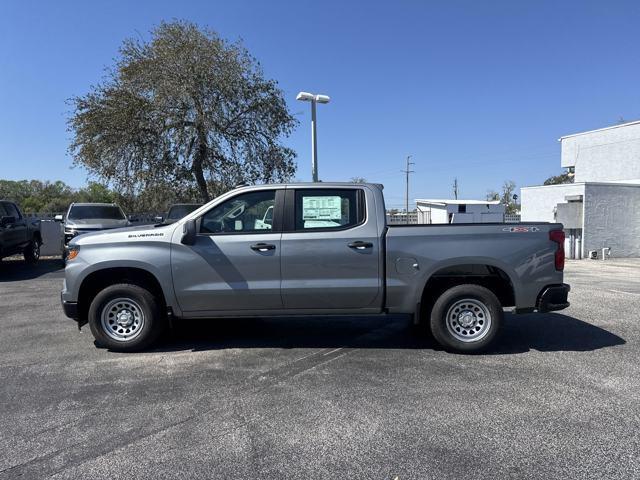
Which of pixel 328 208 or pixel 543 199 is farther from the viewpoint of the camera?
pixel 543 199

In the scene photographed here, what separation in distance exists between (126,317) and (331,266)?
8.12 feet

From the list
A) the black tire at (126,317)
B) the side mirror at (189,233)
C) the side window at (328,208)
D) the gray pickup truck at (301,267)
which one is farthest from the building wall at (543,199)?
the black tire at (126,317)

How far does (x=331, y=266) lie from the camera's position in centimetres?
554

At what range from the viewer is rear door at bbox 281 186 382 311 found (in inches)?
218

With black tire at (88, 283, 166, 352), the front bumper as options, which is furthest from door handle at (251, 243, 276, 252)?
the front bumper

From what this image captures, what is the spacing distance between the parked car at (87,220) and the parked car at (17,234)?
40.3 inches

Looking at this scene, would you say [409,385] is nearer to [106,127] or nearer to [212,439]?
[212,439]

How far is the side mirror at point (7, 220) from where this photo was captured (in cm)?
1272

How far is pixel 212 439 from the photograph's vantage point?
11.9ft

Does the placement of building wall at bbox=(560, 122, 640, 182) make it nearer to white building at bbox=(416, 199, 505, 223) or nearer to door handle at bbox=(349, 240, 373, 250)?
white building at bbox=(416, 199, 505, 223)

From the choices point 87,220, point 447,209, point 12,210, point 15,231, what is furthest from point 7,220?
point 447,209

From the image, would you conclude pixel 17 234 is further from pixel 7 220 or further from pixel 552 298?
pixel 552 298

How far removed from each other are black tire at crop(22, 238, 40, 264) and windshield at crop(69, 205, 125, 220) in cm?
186

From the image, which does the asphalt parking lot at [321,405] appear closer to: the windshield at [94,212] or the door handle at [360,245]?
the door handle at [360,245]
